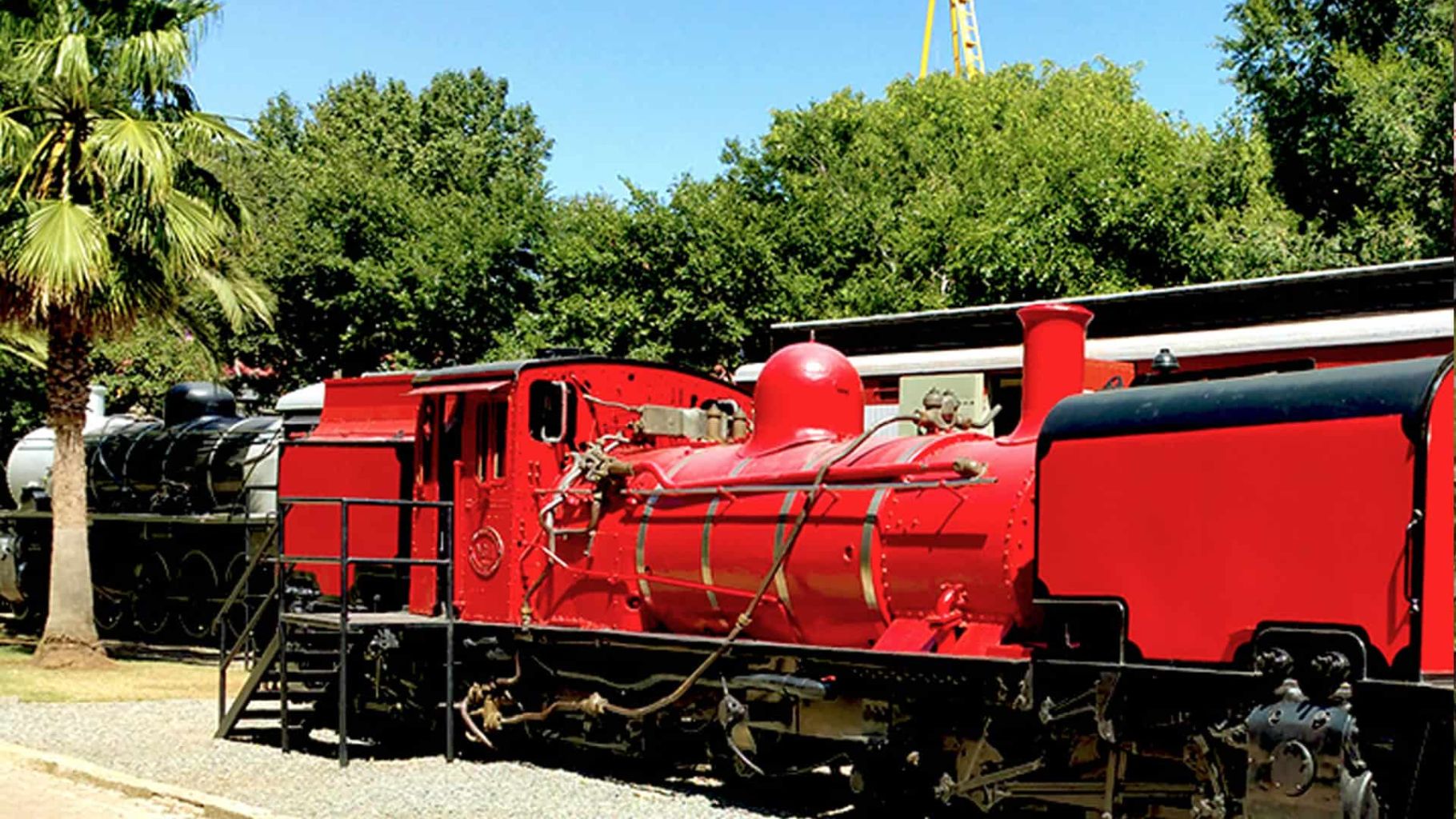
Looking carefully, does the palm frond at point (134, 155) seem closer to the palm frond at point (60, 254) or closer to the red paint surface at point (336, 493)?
the palm frond at point (60, 254)

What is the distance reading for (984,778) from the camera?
8562 millimetres

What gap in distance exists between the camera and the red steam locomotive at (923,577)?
22.2 ft

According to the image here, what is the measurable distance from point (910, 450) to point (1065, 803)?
2.45m

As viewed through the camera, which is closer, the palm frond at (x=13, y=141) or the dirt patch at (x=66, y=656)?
the palm frond at (x=13, y=141)

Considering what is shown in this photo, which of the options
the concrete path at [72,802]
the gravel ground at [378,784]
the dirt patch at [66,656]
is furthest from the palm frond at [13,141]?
the concrete path at [72,802]

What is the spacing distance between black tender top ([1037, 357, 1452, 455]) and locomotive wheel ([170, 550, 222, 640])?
1582cm

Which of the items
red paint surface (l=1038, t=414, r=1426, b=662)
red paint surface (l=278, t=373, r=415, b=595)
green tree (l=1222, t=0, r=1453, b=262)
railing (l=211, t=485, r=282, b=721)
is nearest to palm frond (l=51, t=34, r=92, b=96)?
red paint surface (l=278, t=373, r=415, b=595)

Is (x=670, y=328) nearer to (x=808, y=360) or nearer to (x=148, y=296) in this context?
(x=148, y=296)

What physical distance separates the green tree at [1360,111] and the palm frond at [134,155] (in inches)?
610

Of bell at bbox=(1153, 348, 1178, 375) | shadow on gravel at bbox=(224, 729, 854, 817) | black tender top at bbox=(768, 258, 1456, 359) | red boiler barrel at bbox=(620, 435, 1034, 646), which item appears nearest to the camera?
bell at bbox=(1153, 348, 1178, 375)

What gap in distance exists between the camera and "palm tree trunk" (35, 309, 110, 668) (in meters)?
17.9

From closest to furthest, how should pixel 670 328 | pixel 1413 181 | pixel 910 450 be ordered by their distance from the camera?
pixel 910 450 → pixel 1413 181 → pixel 670 328

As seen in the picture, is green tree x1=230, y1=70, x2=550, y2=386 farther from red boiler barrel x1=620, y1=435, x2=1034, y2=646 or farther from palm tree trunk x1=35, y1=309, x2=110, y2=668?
red boiler barrel x1=620, y1=435, x2=1034, y2=646

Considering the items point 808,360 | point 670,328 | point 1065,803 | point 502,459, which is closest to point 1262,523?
point 1065,803
